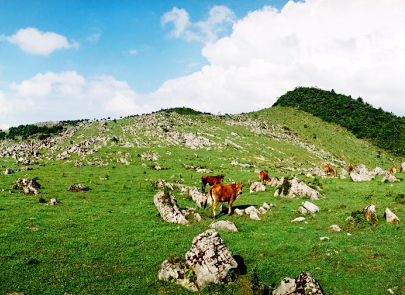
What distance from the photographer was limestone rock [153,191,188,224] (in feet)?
80.9

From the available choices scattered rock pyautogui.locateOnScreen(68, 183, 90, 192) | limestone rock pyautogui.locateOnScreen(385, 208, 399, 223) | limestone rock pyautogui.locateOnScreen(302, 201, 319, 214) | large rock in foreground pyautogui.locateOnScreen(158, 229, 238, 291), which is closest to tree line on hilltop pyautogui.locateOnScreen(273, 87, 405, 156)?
limestone rock pyautogui.locateOnScreen(302, 201, 319, 214)

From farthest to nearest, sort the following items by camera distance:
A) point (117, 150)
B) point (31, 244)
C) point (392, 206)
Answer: point (117, 150)
point (392, 206)
point (31, 244)

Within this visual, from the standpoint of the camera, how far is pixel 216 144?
7638 centimetres

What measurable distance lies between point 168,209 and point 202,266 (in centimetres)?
1021

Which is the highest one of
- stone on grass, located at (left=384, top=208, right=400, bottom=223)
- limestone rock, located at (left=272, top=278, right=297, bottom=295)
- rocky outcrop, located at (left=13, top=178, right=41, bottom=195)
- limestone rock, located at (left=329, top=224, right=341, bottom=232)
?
rocky outcrop, located at (left=13, top=178, right=41, bottom=195)

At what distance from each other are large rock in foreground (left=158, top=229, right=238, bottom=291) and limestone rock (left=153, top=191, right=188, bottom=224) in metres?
8.29

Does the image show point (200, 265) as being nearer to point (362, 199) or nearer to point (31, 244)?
point (31, 244)

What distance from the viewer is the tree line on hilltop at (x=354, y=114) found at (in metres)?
103

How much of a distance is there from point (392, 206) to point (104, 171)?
36.8 m

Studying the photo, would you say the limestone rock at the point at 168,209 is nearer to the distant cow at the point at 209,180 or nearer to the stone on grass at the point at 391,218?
the distant cow at the point at 209,180

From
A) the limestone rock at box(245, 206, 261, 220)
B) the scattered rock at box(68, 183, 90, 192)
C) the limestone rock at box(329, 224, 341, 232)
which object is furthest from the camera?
the scattered rock at box(68, 183, 90, 192)

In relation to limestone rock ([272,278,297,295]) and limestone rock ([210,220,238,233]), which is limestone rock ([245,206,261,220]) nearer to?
limestone rock ([210,220,238,233])

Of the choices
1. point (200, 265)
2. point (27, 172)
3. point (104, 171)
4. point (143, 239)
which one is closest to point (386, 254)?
point (200, 265)

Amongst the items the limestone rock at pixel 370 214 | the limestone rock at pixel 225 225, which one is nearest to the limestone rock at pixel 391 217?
the limestone rock at pixel 370 214
